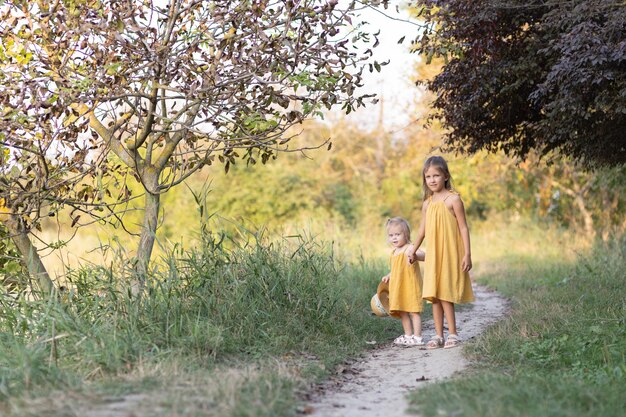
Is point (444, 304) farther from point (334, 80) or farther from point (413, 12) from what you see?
point (413, 12)

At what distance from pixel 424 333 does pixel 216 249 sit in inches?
94.3

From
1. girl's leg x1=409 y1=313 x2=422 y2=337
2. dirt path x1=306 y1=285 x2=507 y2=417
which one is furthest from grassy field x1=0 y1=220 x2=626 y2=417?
girl's leg x1=409 y1=313 x2=422 y2=337

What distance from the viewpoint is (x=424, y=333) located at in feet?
25.7

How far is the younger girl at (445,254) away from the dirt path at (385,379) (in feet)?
1.27

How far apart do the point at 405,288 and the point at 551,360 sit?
5.80 feet

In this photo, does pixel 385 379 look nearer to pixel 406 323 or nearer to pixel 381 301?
pixel 406 323

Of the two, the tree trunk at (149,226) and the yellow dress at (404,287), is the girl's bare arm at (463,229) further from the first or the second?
the tree trunk at (149,226)

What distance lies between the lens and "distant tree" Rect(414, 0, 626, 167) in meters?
6.75

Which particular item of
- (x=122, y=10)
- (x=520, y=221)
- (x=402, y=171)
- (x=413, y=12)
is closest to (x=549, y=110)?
(x=122, y=10)

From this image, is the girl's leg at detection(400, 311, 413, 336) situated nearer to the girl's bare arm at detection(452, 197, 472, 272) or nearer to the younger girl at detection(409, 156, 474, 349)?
the younger girl at detection(409, 156, 474, 349)

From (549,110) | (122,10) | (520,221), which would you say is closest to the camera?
(122,10)

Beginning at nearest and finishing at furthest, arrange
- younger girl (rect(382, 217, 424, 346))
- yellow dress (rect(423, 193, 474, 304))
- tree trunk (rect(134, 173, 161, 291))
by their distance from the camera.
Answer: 1. tree trunk (rect(134, 173, 161, 291))
2. yellow dress (rect(423, 193, 474, 304))
3. younger girl (rect(382, 217, 424, 346))

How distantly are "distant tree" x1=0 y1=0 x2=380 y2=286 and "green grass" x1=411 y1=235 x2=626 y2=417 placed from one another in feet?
7.94

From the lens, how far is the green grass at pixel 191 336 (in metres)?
4.32
